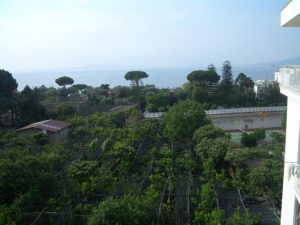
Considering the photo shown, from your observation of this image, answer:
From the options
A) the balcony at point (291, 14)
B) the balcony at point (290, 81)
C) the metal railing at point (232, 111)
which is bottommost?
the metal railing at point (232, 111)

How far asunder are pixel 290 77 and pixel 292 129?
809mm

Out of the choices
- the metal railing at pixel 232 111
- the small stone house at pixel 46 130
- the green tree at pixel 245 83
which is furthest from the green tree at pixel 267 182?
the green tree at pixel 245 83

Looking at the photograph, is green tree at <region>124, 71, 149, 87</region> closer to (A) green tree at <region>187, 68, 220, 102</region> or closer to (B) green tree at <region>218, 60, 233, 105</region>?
(A) green tree at <region>187, 68, 220, 102</region>

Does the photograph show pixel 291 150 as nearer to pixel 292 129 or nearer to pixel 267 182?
pixel 292 129

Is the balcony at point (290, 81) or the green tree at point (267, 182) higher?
the balcony at point (290, 81)

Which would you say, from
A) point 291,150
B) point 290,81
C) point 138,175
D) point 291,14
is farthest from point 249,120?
point 291,14

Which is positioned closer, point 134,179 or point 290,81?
point 290,81

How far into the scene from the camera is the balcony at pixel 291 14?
4.64m

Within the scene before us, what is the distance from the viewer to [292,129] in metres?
5.34

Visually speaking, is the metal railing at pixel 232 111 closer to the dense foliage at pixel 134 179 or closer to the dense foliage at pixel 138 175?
the dense foliage at pixel 138 175

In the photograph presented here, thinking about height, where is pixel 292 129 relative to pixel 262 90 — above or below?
above

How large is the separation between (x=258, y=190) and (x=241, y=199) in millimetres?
1249

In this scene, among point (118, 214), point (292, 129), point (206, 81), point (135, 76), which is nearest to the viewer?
point (292, 129)

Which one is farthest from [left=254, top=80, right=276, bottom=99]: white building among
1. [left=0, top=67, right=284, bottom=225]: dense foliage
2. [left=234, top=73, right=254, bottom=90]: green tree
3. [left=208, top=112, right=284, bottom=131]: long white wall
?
[left=0, top=67, right=284, bottom=225]: dense foliage
